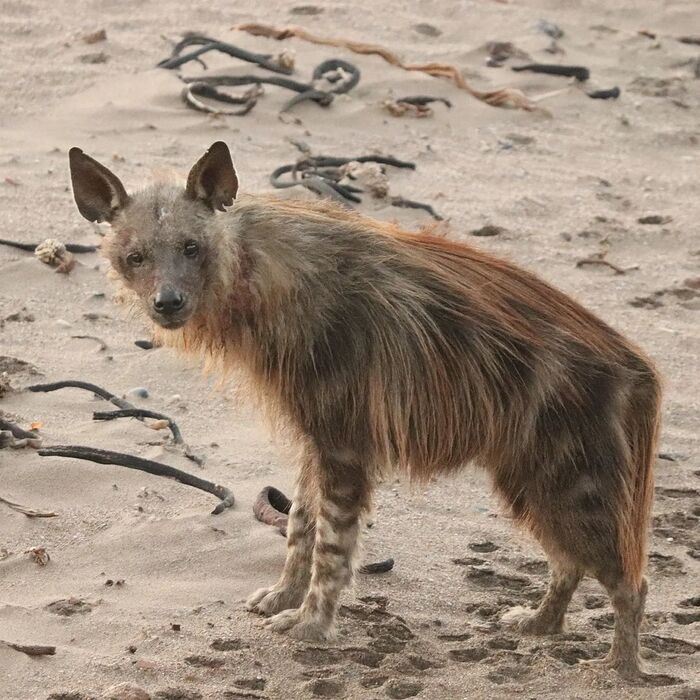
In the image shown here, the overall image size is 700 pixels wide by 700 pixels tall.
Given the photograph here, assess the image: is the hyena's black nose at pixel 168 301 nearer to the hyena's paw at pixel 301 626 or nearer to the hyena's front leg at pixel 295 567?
the hyena's front leg at pixel 295 567

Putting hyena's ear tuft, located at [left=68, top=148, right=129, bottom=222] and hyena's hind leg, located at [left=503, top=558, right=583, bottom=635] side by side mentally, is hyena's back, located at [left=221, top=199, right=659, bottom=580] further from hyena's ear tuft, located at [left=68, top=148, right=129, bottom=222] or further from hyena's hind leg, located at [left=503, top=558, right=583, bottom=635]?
hyena's ear tuft, located at [left=68, top=148, right=129, bottom=222]

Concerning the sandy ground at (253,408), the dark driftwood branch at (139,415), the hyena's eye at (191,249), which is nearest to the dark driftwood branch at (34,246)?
the sandy ground at (253,408)

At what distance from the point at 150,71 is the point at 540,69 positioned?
8.67 ft

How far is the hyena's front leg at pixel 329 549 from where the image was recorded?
4.85 m

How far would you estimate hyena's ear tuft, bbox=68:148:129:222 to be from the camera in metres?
4.68

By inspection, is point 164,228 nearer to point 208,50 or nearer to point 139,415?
point 139,415

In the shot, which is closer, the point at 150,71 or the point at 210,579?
the point at 210,579

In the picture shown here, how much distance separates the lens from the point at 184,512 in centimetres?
536

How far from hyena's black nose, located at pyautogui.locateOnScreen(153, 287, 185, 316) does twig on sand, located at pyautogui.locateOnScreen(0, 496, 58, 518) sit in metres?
1.00

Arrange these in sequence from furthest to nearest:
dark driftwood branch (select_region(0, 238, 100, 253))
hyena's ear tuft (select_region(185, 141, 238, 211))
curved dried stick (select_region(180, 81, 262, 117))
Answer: curved dried stick (select_region(180, 81, 262, 117)), dark driftwood branch (select_region(0, 238, 100, 253)), hyena's ear tuft (select_region(185, 141, 238, 211))

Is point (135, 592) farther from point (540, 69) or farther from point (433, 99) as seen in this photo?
point (540, 69)

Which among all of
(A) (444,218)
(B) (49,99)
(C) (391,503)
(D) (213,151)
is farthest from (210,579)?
(B) (49,99)

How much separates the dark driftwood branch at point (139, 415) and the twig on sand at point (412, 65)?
4234 mm

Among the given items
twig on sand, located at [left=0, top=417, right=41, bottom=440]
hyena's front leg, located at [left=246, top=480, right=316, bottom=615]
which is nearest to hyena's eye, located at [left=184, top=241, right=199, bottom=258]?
hyena's front leg, located at [left=246, top=480, right=316, bottom=615]
